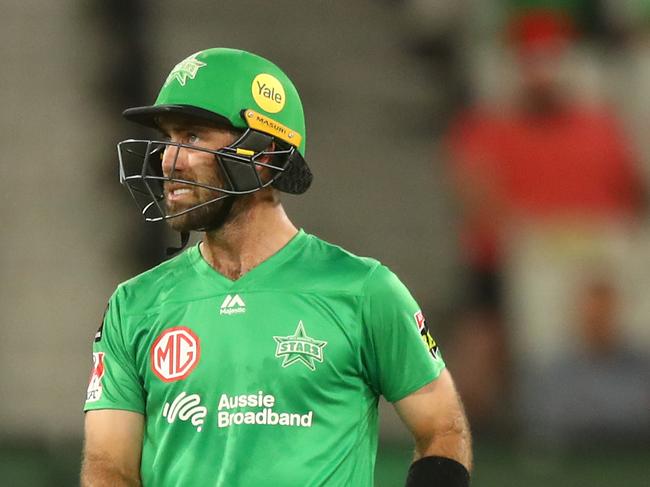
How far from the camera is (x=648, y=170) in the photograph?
30.9 ft

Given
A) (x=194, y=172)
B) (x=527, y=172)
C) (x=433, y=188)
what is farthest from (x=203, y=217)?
(x=433, y=188)

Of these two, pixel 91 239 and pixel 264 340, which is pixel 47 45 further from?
pixel 264 340

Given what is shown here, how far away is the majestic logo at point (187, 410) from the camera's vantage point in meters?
3.90

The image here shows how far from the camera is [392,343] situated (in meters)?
3.94

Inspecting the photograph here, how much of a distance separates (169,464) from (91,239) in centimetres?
581

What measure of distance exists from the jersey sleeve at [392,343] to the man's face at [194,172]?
0.46 metres

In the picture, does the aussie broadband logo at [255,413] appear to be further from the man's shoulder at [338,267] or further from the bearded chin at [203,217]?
the bearded chin at [203,217]

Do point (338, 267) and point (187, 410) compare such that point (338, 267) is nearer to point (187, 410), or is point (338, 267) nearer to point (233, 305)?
point (233, 305)

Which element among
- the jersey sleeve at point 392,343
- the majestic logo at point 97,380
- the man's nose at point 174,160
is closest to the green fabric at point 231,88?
the man's nose at point 174,160

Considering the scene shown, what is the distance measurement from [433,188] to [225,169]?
6027 millimetres

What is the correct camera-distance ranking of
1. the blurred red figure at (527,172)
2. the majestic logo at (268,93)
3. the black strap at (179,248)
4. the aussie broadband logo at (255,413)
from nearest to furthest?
the aussie broadband logo at (255,413) < the majestic logo at (268,93) < the black strap at (179,248) < the blurred red figure at (527,172)

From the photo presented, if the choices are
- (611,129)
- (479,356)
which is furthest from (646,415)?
(611,129)

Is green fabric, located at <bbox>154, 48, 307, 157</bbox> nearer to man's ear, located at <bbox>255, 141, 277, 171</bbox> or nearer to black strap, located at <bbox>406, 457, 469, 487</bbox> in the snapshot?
man's ear, located at <bbox>255, 141, 277, 171</bbox>

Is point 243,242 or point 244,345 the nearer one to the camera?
point 244,345
